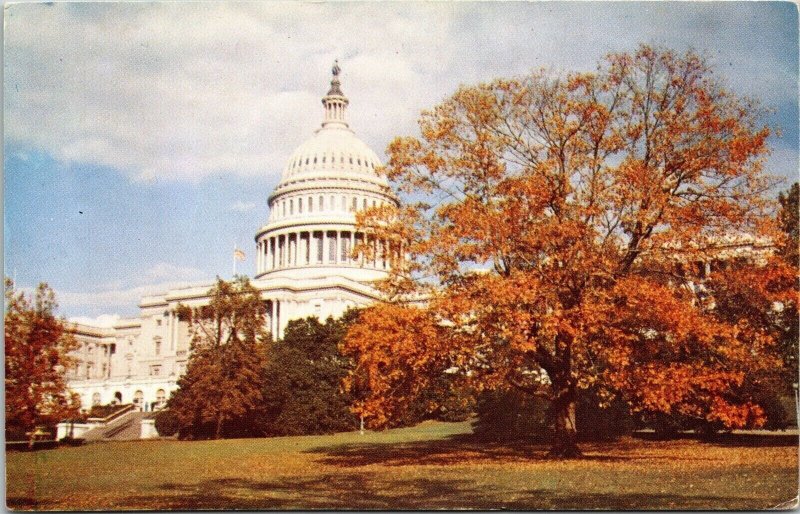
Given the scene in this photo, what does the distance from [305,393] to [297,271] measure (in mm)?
28685

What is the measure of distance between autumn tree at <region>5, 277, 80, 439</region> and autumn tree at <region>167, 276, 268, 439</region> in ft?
35.4

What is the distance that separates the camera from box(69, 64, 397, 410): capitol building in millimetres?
39656

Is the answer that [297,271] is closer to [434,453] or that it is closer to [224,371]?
[224,371]

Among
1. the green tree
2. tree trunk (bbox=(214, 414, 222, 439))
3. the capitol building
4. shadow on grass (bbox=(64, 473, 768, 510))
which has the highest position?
the capitol building

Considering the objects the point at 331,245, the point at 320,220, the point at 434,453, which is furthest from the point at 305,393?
the point at 320,220

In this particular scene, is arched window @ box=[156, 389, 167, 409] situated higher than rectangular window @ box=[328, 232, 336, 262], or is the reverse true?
rectangular window @ box=[328, 232, 336, 262]

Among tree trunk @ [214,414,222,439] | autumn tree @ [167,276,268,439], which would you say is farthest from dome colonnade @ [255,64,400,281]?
tree trunk @ [214,414,222,439]

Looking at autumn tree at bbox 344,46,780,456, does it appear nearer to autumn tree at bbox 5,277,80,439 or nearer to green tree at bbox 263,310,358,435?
autumn tree at bbox 5,277,80,439

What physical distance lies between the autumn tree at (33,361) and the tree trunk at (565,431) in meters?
11.3

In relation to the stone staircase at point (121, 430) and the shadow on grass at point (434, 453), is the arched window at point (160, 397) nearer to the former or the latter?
the stone staircase at point (121, 430)

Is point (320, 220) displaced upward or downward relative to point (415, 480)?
upward

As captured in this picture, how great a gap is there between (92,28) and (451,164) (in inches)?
332

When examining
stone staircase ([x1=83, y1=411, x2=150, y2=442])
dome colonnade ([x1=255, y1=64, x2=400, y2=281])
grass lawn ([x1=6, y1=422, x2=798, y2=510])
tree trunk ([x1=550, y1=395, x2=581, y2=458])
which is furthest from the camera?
dome colonnade ([x1=255, y1=64, x2=400, y2=281])

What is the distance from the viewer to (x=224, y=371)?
30.8m
